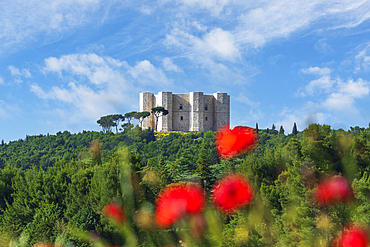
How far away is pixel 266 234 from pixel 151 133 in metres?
34.9

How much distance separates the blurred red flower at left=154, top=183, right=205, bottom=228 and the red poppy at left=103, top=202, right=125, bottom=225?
208cm

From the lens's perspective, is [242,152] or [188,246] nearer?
[188,246]

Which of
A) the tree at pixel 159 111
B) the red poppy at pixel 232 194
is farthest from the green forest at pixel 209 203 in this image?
the tree at pixel 159 111

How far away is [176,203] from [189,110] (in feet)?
122

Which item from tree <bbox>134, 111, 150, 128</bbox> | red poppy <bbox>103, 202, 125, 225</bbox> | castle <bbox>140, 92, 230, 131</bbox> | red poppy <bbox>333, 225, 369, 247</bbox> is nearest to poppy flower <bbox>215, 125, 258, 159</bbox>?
red poppy <bbox>103, 202, 125, 225</bbox>

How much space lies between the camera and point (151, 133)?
52.7 meters

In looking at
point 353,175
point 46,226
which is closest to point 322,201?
point 353,175

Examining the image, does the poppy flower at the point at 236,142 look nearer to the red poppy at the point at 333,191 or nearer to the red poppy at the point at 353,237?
the red poppy at the point at 333,191

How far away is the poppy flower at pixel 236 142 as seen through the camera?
3328 cm

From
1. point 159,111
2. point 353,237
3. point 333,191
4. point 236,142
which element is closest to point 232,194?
point 333,191

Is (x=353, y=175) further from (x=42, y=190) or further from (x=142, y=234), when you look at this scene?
(x=42, y=190)

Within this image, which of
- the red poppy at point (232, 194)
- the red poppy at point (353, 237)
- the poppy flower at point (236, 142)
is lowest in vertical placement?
the red poppy at point (353, 237)

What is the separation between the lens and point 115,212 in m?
20.8

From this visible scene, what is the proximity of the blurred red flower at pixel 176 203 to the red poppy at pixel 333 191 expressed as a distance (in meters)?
8.79
